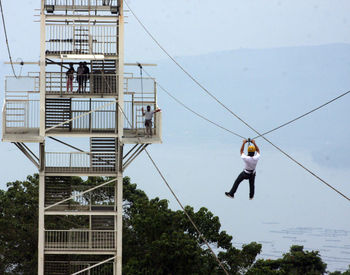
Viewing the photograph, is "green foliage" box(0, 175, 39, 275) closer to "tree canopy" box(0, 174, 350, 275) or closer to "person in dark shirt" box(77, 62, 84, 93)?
"tree canopy" box(0, 174, 350, 275)

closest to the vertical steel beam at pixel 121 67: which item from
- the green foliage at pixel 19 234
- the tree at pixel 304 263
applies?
the green foliage at pixel 19 234

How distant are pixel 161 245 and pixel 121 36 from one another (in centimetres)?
2263

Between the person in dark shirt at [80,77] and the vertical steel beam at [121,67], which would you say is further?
the vertical steel beam at [121,67]

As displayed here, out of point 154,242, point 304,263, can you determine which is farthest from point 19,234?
point 304,263

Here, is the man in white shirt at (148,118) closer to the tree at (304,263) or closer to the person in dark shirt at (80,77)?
the person in dark shirt at (80,77)

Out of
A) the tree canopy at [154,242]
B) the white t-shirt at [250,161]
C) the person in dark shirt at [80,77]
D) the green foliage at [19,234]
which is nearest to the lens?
the white t-shirt at [250,161]

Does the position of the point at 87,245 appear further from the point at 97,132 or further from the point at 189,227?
the point at 189,227

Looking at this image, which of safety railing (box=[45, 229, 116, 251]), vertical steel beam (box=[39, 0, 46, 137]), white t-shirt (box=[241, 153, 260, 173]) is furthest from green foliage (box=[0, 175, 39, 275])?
white t-shirt (box=[241, 153, 260, 173])

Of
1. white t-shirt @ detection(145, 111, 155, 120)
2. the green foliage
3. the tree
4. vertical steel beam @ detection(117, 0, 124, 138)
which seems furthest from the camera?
the tree

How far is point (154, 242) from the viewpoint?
196ft

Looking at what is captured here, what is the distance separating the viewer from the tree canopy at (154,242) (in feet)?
197

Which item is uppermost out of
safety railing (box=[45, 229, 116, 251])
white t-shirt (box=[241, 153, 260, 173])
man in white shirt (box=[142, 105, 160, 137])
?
man in white shirt (box=[142, 105, 160, 137])

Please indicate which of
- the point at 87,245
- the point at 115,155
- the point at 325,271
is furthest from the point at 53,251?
the point at 325,271

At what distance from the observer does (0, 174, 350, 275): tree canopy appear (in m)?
60.0
